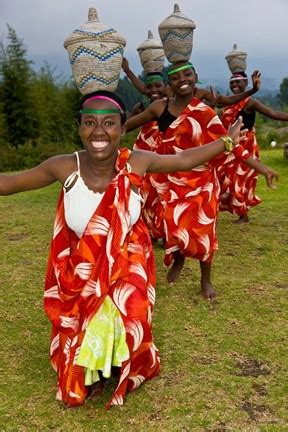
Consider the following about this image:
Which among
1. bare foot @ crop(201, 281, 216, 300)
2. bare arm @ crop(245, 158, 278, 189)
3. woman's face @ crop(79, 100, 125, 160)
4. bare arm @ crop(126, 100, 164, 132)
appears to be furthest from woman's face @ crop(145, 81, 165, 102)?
woman's face @ crop(79, 100, 125, 160)

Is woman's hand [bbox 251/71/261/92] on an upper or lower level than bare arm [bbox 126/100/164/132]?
upper

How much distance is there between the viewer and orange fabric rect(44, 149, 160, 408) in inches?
120

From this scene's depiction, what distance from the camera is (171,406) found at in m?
3.13

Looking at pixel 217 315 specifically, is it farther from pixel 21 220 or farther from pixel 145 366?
pixel 21 220

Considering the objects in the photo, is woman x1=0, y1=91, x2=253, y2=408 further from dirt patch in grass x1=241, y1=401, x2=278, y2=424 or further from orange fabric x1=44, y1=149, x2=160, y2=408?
dirt patch in grass x1=241, y1=401, x2=278, y2=424

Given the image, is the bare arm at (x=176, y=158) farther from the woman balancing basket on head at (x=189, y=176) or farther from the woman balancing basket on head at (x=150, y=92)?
the woman balancing basket on head at (x=150, y=92)

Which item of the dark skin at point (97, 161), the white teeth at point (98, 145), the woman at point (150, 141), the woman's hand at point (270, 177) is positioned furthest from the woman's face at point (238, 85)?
the white teeth at point (98, 145)

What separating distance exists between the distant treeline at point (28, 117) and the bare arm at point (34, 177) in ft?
59.9

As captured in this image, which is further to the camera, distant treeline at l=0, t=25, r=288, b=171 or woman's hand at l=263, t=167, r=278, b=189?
distant treeline at l=0, t=25, r=288, b=171

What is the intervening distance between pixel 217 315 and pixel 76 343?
60.4 inches

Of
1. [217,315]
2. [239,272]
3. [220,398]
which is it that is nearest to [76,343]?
[220,398]

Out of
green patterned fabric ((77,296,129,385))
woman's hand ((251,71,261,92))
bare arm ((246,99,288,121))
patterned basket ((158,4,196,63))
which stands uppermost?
patterned basket ((158,4,196,63))

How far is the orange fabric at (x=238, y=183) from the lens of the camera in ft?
23.6

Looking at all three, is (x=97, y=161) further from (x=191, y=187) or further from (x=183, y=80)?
(x=183, y=80)
